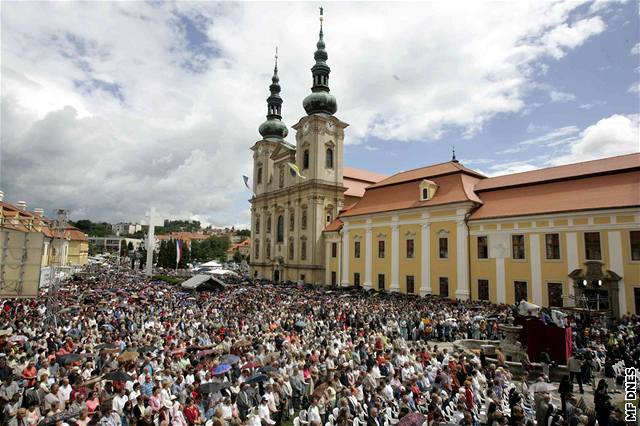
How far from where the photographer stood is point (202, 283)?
35.6 m

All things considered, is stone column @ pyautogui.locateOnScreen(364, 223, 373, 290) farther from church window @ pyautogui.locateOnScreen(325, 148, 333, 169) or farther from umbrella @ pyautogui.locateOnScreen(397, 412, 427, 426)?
umbrella @ pyautogui.locateOnScreen(397, 412, 427, 426)

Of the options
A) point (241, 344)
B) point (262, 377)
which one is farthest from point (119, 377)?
point (241, 344)

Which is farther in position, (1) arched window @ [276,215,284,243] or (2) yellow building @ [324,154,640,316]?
(1) arched window @ [276,215,284,243]

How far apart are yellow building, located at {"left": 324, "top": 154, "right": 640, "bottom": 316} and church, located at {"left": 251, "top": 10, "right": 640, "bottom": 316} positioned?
0.24 ft

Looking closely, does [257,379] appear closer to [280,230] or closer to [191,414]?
[191,414]

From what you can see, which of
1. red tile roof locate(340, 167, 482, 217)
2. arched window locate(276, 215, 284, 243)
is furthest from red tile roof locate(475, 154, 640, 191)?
arched window locate(276, 215, 284, 243)

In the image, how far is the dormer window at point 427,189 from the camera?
33.4 meters

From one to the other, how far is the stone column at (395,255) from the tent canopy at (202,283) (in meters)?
16.3

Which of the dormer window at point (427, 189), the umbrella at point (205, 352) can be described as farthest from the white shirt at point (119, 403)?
the dormer window at point (427, 189)

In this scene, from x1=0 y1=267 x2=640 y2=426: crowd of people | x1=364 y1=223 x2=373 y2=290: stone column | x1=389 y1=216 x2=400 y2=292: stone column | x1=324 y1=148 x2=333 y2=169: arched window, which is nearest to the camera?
x1=0 y1=267 x2=640 y2=426: crowd of people

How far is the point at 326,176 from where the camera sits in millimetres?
47062

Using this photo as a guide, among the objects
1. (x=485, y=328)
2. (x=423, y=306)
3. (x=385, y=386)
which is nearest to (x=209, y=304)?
(x=423, y=306)

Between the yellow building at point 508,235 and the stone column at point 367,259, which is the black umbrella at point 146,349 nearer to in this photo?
the yellow building at point 508,235

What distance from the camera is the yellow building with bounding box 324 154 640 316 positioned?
73.6 ft
